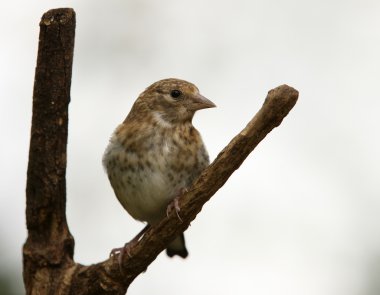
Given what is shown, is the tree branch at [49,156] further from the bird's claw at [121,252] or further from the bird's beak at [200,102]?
the bird's beak at [200,102]

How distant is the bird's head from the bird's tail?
3.84 feet

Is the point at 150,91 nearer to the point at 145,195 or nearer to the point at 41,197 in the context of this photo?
the point at 145,195

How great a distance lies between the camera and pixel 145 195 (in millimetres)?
5801

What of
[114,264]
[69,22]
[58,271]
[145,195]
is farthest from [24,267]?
[69,22]

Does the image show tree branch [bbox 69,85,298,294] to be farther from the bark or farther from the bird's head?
the bird's head

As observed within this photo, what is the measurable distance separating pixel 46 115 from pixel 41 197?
55 centimetres

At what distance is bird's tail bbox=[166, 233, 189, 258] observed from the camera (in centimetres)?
678

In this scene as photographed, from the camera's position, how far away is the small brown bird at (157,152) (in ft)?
18.9

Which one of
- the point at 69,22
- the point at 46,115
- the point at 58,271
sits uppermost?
the point at 69,22

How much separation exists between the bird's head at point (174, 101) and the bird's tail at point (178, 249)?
1170 millimetres

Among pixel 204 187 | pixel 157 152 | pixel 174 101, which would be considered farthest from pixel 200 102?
pixel 204 187

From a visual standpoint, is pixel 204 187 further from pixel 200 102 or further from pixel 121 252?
pixel 200 102

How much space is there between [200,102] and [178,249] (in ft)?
4.72

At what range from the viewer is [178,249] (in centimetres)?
684
